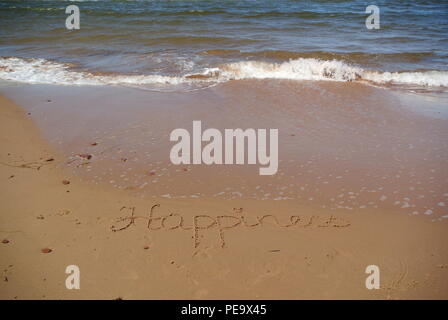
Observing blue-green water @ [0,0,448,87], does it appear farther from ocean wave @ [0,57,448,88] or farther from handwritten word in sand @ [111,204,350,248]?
handwritten word in sand @ [111,204,350,248]

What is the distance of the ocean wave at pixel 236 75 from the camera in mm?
7578

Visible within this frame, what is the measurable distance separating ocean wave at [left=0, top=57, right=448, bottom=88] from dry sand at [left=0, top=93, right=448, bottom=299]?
4.42m

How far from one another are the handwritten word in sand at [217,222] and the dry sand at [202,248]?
0.01 metres

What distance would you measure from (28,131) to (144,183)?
7.96 ft

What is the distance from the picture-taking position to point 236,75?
8.12 metres

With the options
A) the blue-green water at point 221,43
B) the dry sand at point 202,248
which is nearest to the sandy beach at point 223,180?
the dry sand at point 202,248

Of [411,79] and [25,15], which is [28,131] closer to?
[411,79]

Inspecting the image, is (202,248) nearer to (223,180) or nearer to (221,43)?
(223,180)

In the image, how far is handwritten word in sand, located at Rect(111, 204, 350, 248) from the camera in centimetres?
318

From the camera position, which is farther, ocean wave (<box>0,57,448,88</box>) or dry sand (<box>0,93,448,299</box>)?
ocean wave (<box>0,57,448,88</box>)

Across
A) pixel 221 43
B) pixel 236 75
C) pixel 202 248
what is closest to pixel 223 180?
pixel 202 248

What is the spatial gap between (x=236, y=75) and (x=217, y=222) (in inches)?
219
